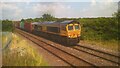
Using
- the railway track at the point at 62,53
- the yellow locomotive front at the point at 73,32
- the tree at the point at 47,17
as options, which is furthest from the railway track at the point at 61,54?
the tree at the point at 47,17

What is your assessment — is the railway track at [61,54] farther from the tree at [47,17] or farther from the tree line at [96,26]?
the tree at [47,17]

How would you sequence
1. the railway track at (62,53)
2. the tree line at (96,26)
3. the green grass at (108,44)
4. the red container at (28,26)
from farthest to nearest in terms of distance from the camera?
the red container at (28,26), the tree line at (96,26), the green grass at (108,44), the railway track at (62,53)

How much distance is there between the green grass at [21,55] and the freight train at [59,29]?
71cm

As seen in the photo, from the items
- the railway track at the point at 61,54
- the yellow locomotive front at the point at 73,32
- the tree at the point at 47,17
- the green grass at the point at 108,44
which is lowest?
→ the railway track at the point at 61,54

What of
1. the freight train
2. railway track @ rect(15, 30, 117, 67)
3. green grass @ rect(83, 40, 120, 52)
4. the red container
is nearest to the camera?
railway track @ rect(15, 30, 117, 67)

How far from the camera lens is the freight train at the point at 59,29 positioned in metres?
9.62

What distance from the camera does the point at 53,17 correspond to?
9.90 metres

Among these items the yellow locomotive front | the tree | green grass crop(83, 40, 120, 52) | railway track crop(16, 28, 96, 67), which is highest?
the tree

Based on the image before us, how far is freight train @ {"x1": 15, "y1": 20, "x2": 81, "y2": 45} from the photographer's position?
379 inches

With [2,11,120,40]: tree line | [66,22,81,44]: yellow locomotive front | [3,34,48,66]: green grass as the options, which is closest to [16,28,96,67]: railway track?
[3,34,48,66]: green grass

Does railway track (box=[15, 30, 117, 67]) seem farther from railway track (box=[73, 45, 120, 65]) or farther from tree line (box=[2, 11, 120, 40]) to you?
tree line (box=[2, 11, 120, 40])

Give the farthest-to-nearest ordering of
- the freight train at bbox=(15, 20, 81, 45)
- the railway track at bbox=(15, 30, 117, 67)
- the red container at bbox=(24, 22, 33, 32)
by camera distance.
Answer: the red container at bbox=(24, 22, 33, 32) → the freight train at bbox=(15, 20, 81, 45) → the railway track at bbox=(15, 30, 117, 67)

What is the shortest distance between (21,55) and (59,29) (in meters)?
1.98

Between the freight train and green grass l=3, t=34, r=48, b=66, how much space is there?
2.33 ft
